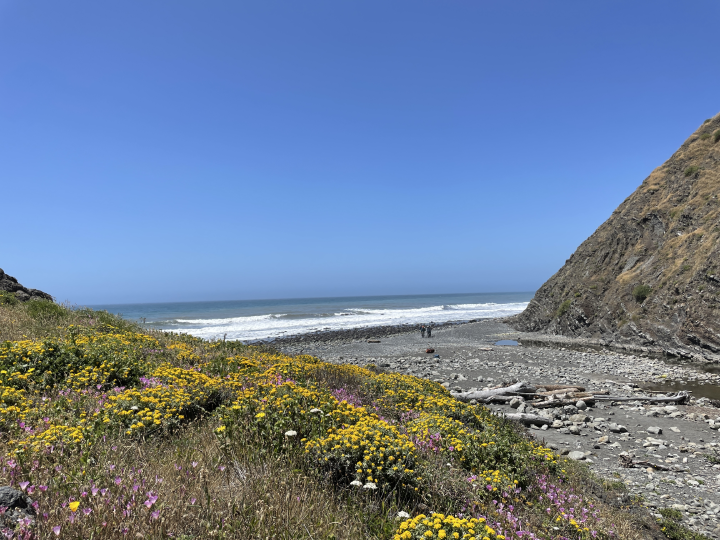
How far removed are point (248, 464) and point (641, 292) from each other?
33055mm

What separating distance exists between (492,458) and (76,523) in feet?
17.5

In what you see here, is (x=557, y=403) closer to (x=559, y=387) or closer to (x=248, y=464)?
(x=559, y=387)

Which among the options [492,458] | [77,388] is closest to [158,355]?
[77,388]

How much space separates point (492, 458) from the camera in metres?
5.91

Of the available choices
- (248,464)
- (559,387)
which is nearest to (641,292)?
(559,387)

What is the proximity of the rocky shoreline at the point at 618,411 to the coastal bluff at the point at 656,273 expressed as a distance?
8.97 ft

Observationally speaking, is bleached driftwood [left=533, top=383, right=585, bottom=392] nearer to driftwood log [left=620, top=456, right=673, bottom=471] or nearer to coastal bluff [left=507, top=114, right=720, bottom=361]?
driftwood log [left=620, top=456, right=673, bottom=471]

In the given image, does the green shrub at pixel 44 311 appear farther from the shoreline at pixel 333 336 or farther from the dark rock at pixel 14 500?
the shoreline at pixel 333 336

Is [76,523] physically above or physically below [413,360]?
above

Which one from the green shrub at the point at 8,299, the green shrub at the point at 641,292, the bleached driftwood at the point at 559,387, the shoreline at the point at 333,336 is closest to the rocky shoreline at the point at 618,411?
the bleached driftwood at the point at 559,387

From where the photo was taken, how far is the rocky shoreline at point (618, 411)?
755cm

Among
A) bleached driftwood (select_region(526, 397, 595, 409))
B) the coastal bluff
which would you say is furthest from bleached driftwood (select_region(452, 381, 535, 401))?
the coastal bluff

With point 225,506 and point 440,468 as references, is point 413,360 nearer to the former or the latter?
point 440,468

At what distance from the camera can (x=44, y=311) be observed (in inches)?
497
